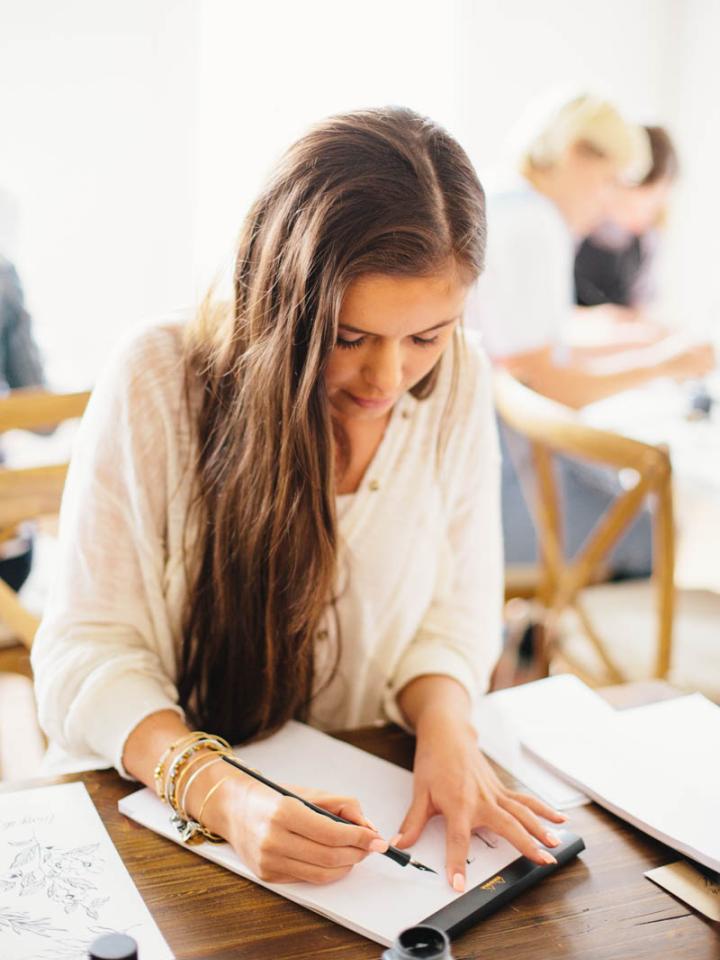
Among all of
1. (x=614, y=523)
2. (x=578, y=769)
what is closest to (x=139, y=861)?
(x=578, y=769)

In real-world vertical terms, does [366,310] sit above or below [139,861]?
above

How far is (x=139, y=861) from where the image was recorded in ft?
2.92

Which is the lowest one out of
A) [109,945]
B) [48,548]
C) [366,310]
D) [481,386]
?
[48,548]

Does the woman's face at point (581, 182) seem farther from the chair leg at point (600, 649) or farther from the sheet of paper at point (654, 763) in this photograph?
the sheet of paper at point (654, 763)

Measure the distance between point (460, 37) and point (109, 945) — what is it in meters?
3.87

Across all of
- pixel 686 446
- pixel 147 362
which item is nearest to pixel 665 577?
pixel 686 446

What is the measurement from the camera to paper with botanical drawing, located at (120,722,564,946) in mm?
833

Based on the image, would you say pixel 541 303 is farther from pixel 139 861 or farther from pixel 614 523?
pixel 139 861

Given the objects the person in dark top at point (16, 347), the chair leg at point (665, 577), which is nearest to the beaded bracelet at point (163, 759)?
the chair leg at point (665, 577)

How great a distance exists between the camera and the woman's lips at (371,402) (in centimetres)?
106

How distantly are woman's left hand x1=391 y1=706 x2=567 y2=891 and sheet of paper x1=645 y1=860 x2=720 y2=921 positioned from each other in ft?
0.29

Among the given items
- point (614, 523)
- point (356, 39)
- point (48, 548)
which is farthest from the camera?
point (356, 39)

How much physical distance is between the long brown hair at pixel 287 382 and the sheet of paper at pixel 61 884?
0.68 ft

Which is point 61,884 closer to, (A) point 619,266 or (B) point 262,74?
(B) point 262,74
